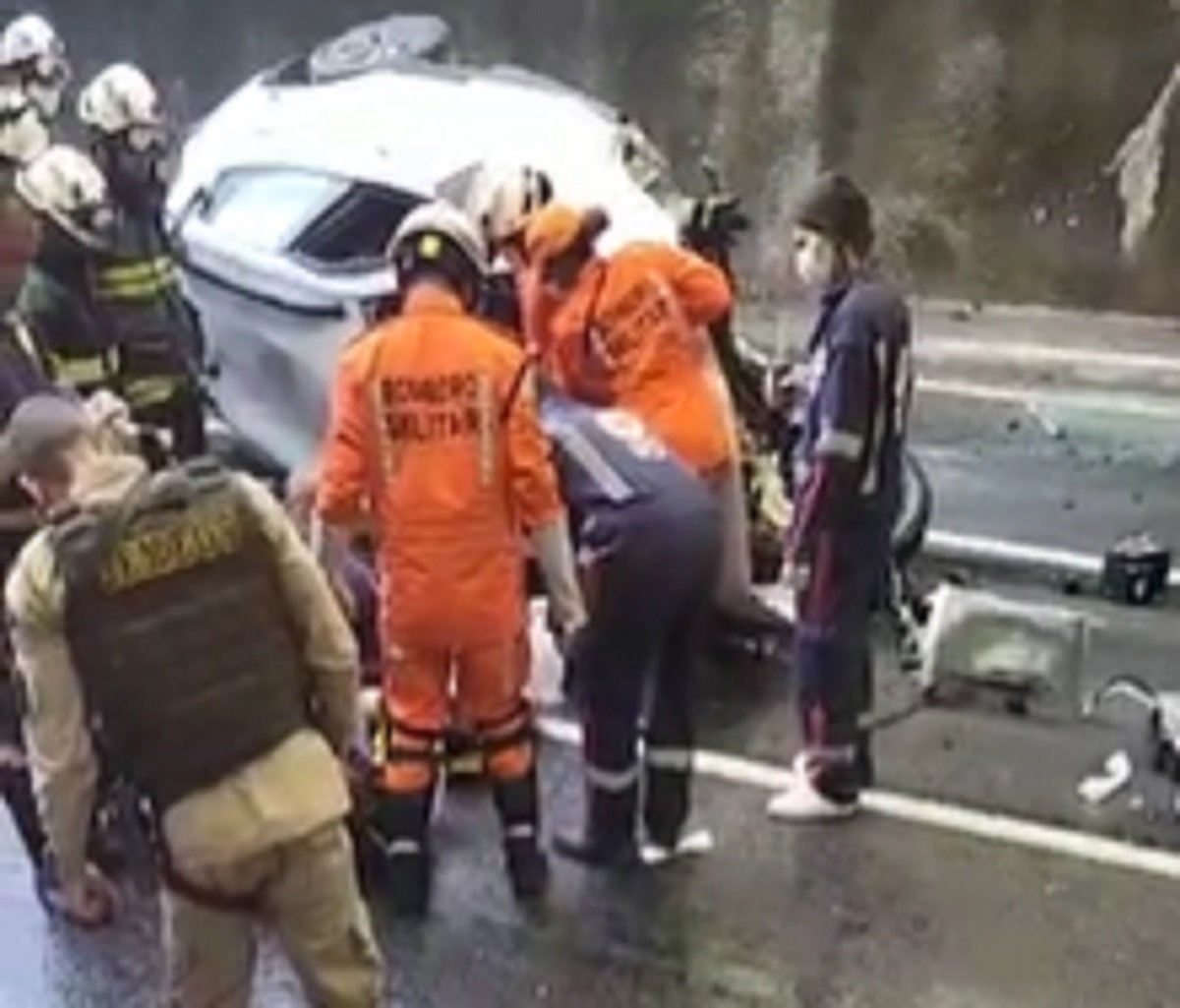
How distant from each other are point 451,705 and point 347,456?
70 cm

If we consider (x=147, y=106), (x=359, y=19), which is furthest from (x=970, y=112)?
(x=147, y=106)

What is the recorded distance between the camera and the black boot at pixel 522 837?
6527 millimetres

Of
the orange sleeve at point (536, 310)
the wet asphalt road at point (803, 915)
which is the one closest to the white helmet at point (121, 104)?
the orange sleeve at point (536, 310)

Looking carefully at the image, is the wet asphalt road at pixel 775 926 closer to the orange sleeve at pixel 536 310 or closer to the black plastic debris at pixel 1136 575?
the orange sleeve at pixel 536 310

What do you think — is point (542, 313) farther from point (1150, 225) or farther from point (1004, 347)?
point (1150, 225)

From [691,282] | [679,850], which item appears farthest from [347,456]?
[679,850]

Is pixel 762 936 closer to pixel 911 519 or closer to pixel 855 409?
pixel 855 409

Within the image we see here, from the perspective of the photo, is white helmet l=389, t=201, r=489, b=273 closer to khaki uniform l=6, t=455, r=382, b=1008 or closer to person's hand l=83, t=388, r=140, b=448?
person's hand l=83, t=388, r=140, b=448

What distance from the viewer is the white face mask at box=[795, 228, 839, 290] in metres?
6.70

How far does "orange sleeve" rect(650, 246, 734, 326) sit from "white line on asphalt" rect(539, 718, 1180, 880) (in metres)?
1.47

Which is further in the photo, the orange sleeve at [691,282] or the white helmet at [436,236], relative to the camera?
the orange sleeve at [691,282]

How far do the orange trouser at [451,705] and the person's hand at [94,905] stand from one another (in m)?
0.78

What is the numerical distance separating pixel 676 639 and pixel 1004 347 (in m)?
7.71

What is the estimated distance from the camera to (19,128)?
8352 millimetres
